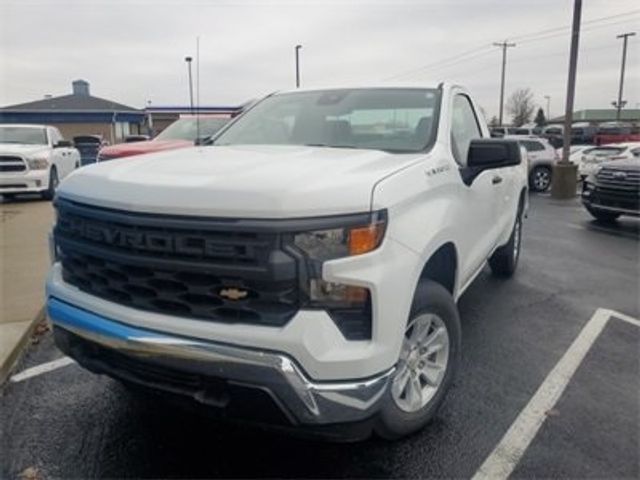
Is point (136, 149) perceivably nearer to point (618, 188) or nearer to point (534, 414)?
point (534, 414)

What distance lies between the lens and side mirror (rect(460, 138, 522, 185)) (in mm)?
3574

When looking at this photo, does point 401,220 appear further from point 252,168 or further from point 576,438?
point 576,438

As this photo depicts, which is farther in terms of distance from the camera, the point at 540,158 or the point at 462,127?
the point at 540,158

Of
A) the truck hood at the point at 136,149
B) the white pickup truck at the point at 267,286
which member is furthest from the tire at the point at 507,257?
the truck hood at the point at 136,149

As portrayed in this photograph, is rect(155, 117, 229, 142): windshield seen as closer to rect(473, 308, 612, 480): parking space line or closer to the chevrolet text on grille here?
rect(473, 308, 612, 480): parking space line

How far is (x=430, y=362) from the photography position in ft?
10.2

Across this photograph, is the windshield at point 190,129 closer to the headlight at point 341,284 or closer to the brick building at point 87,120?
the headlight at point 341,284

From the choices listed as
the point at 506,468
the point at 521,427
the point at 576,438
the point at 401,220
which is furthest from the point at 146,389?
the point at 576,438

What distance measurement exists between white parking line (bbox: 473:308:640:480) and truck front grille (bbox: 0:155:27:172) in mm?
11076

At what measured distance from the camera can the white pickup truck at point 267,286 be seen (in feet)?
7.71

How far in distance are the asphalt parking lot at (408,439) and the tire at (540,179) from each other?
13.8m

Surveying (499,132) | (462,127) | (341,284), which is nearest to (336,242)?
(341,284)

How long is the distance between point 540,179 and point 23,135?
14.3m

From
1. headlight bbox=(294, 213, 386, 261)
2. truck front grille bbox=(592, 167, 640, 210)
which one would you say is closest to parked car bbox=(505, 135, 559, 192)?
truck front grille bbox=(592, 167, 640, 210)
